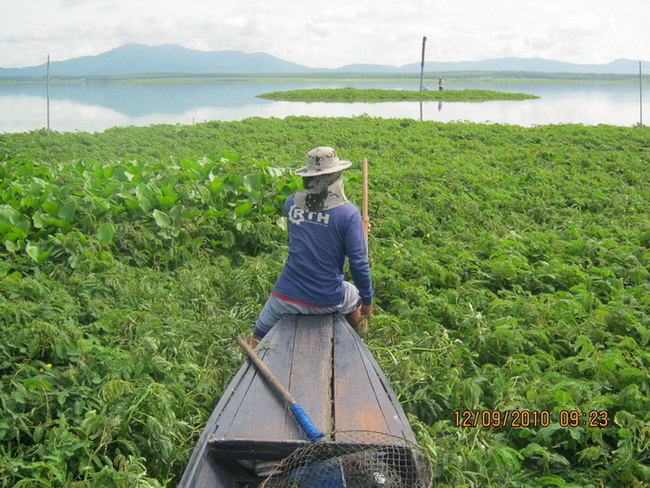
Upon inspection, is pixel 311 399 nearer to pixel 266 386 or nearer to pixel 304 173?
pixel 266 386

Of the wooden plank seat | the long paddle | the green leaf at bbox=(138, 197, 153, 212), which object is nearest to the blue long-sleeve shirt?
the wooden plank seat

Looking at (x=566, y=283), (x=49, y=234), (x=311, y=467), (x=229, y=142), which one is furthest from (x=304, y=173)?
(x=229, y=142)

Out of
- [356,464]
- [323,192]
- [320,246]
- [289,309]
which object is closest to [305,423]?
[356,464]

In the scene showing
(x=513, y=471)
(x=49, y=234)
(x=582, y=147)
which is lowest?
(x=513, y=471)

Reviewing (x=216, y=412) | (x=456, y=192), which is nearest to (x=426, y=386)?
(x=216, y=412)

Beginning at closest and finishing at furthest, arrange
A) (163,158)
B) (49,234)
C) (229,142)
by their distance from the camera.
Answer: (49,234) → (163,158) → (229,142)

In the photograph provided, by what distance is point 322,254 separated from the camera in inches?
157

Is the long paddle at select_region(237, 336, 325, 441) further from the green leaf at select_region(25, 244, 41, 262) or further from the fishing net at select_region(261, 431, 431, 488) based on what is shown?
the green leaf at select_region(25, 244, 41, 262)

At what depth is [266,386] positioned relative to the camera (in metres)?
3.30

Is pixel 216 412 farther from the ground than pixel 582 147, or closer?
closer

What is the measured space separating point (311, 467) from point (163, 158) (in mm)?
7834

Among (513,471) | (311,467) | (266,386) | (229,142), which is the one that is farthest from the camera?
(229,142)

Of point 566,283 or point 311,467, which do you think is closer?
point 311,467
